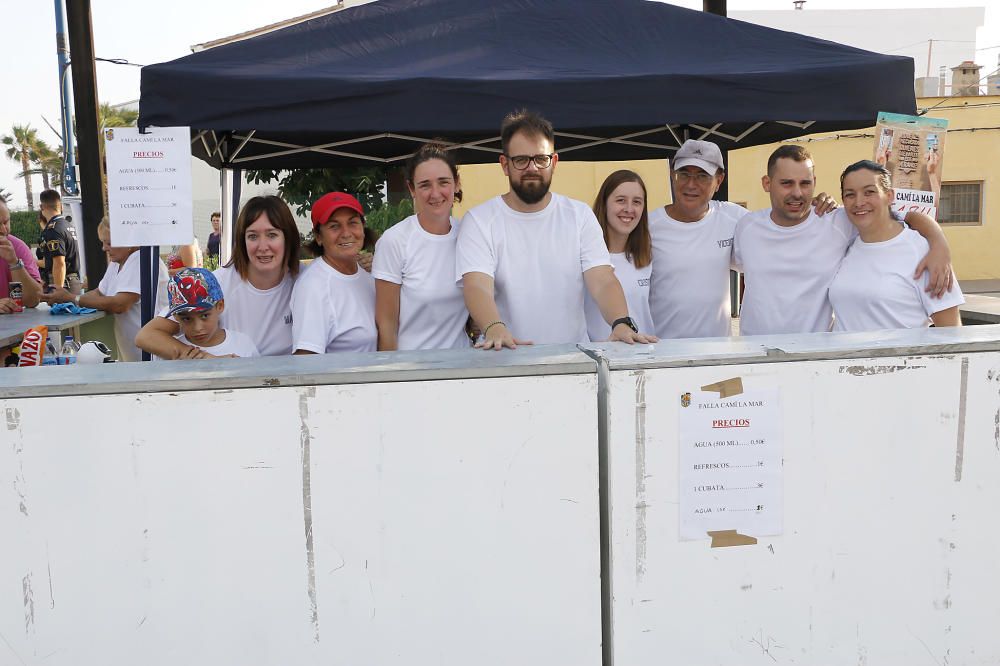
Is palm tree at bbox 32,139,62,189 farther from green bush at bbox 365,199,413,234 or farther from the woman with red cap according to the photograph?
the woman with red cap

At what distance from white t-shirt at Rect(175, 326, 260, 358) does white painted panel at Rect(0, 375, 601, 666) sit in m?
0.99

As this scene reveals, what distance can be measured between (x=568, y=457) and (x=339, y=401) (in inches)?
23.9

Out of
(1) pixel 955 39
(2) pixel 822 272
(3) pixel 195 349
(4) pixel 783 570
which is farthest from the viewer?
(1) pixel 955 39

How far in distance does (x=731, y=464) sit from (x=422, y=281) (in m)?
1.38

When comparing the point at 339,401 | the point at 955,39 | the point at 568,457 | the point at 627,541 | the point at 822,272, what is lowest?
the point at 627,541

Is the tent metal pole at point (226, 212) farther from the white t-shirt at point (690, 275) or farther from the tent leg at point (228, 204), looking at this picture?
the white t-shirt at point (690, 275)

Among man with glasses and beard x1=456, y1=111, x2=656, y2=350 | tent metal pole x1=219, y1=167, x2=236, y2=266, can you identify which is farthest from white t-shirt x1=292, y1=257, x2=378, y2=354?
tent metal pole x1=219, y1=167, x2=236, y2=266

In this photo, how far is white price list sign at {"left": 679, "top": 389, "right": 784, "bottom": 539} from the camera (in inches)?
86.4

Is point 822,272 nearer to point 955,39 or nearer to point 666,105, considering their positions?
point 666,105

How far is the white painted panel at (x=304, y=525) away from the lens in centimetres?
207

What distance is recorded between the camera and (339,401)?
210 cm

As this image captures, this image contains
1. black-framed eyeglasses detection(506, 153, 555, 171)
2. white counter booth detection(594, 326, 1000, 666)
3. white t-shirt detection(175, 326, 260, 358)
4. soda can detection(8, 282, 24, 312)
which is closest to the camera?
white counter booth detection(594, 326, 1000, 666)

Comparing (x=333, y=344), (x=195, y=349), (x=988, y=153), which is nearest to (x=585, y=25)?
(x=333, y=344)

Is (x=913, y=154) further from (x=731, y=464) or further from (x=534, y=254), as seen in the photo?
(x=731, y=464)
